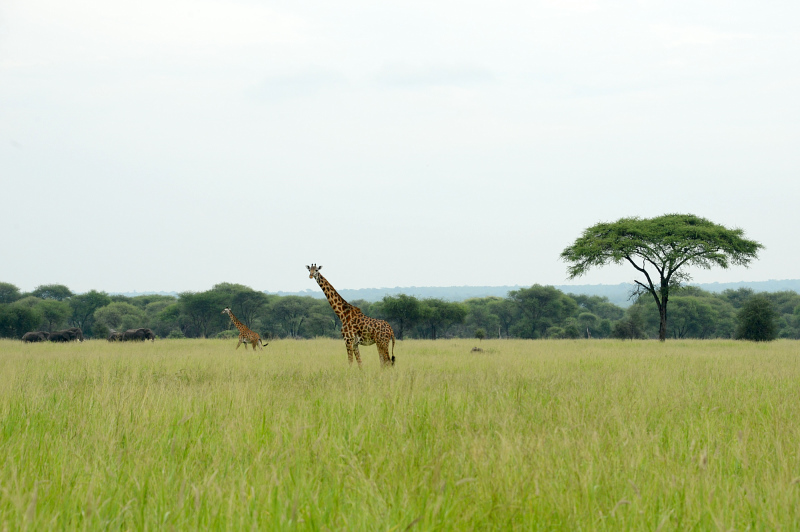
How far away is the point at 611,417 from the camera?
19.7 ft

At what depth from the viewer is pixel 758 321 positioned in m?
35.2

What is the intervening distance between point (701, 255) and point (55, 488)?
3632 cm

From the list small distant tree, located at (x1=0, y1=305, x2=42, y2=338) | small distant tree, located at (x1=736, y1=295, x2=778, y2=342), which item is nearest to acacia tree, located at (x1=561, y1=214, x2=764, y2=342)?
small distant tree, located at (x1=736, y1=295, x2=778, y2=342)

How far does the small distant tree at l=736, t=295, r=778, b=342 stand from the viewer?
115 feet

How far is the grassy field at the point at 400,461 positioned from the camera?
3.01 m

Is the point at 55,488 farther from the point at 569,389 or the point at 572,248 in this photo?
the point at 572,248

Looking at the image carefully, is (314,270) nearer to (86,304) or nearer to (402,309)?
(402,309)

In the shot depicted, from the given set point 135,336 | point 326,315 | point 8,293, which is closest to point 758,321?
point 135,336

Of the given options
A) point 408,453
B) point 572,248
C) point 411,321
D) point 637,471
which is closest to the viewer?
point 637,471

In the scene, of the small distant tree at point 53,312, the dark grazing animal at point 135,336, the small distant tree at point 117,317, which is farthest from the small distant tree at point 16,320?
the dark grazing animal at point 135,336

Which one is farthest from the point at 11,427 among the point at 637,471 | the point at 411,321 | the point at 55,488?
the point at 411,321

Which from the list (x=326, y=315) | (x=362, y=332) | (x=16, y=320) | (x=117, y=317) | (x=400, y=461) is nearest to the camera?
(x=400, y=461)

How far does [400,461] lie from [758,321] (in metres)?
38.9

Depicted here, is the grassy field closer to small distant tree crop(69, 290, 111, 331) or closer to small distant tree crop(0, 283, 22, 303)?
small distant tree crop(69, 290, 111, 331)
